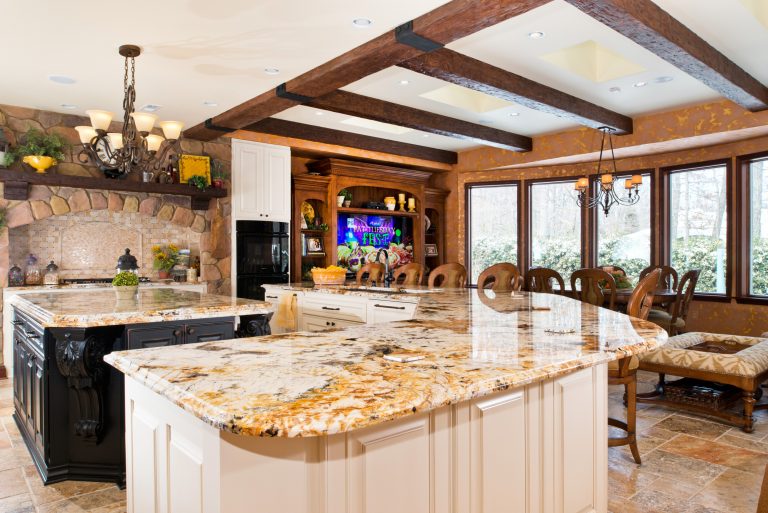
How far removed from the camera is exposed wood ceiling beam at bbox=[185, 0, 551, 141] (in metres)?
3.02

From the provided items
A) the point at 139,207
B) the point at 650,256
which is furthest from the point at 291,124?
the point at 650,256

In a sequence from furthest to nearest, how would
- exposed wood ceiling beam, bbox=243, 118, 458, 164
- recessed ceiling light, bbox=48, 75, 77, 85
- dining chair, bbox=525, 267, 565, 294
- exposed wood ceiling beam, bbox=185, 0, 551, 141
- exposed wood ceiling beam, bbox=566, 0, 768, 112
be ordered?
exposed wood ceiling beam, bbox=243, 118, 458, 164, dining chair, bbox=525, 267, 565, 294, recessed ceiling light, bbox=48, 75, 77, 85, exposed wood ceiling beam, bbox=566, 0, 768, 112, exposed wood ceiling beam, bbox=185, 0, 551, 141

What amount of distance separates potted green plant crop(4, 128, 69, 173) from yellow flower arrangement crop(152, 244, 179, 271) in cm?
144

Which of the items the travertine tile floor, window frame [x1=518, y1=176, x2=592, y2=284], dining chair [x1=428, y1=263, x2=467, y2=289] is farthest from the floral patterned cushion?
window frame [x1=518, y1=176, x2=592, y2=284]

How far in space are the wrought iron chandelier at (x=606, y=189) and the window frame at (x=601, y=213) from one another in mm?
102

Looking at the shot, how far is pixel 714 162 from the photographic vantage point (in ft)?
21.2

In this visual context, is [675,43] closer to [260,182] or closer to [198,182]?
[260,182]

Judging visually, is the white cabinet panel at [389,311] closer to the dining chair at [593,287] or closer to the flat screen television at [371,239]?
the dining chair at [593,287]

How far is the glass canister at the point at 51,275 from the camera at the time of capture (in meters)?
5.43

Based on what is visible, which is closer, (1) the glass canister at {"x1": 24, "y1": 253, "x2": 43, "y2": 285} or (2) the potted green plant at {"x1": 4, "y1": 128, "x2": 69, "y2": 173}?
(2) the potted green plant at {"x1": 4, "y1": 128, "x2": 69, "y2": 173}

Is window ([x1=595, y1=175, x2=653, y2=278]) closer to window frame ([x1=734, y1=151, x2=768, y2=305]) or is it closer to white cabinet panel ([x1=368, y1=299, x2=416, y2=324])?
window frame ([x1=734, y1=151, x2=768, y2=305])

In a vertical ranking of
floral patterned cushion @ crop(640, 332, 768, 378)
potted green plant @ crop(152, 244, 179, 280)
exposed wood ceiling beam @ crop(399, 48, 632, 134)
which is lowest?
floral patterned cushion @ crop(640, 332, 768, 378)

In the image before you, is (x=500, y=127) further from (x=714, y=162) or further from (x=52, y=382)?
(x=52, y=382)

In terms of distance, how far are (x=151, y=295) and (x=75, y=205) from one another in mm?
2568
